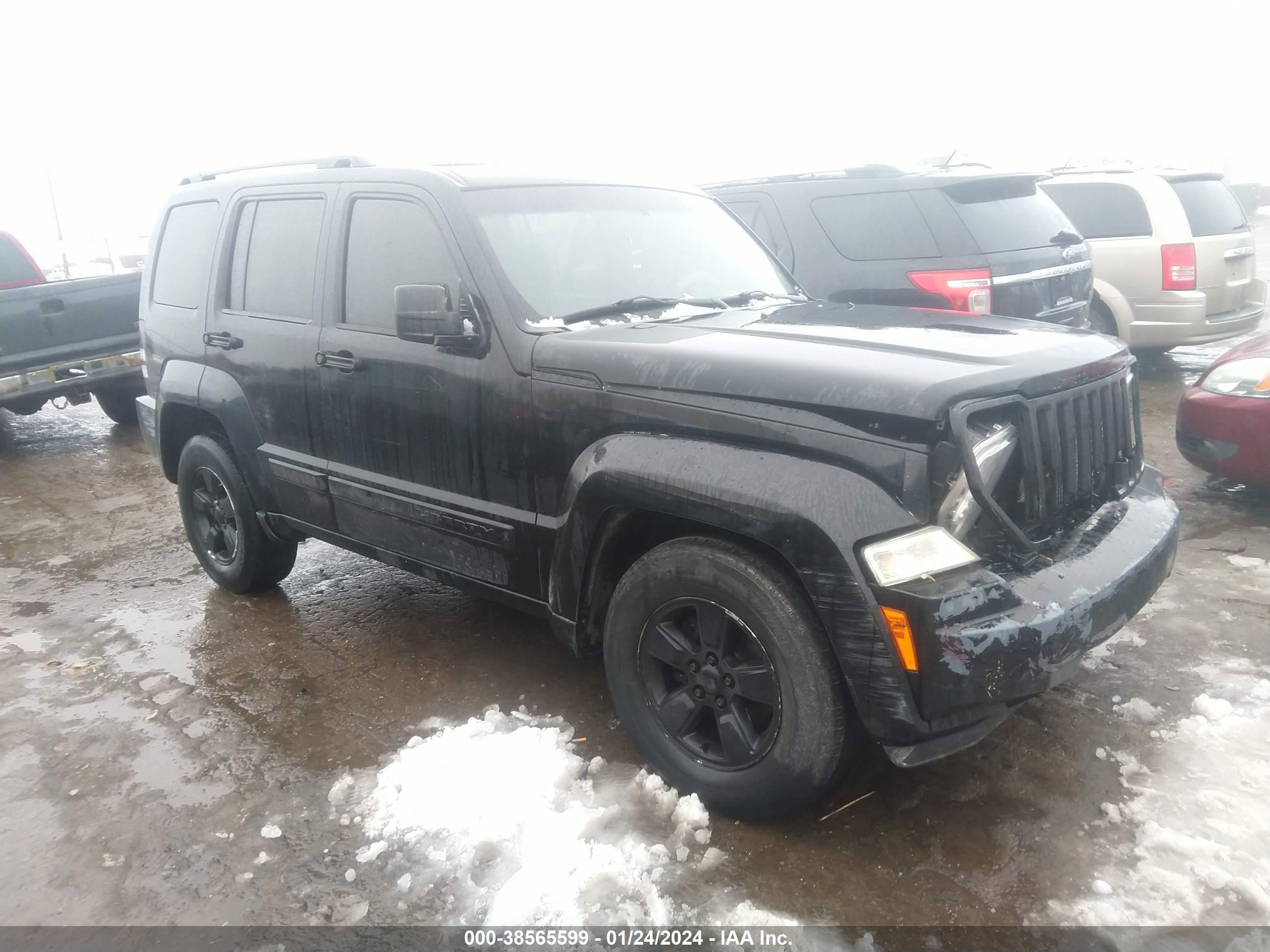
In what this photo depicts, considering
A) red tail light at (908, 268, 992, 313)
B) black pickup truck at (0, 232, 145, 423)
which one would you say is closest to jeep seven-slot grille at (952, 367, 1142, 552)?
red tail light at (908, 268, 992, 313)

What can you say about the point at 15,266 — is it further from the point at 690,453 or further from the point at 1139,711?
the point at 1139,711

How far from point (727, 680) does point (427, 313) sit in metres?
1.52

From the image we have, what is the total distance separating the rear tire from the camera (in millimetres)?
8664

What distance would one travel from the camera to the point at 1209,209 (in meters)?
7.99

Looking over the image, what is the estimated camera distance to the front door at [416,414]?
3.22 meters

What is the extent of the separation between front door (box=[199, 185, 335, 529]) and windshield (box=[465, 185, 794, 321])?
0.91 meters

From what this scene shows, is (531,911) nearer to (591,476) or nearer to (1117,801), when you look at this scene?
(591,476)

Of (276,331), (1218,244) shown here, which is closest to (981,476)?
(276,331)

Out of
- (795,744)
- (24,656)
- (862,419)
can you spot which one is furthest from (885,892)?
(24,656)

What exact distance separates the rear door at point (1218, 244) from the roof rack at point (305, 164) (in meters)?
6.80

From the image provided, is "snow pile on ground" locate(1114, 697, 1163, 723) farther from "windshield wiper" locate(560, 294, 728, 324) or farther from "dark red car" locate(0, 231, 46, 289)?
"dark red car" locate(0, 231, 46, 289)

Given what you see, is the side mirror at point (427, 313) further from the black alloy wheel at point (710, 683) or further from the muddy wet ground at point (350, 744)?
the muddy wet ground at point (350, 744)

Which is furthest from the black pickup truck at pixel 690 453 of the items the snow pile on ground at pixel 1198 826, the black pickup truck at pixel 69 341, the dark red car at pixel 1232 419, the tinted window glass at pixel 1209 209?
the tinted window glass at pixel 1209 209

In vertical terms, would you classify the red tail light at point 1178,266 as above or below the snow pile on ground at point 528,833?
above
